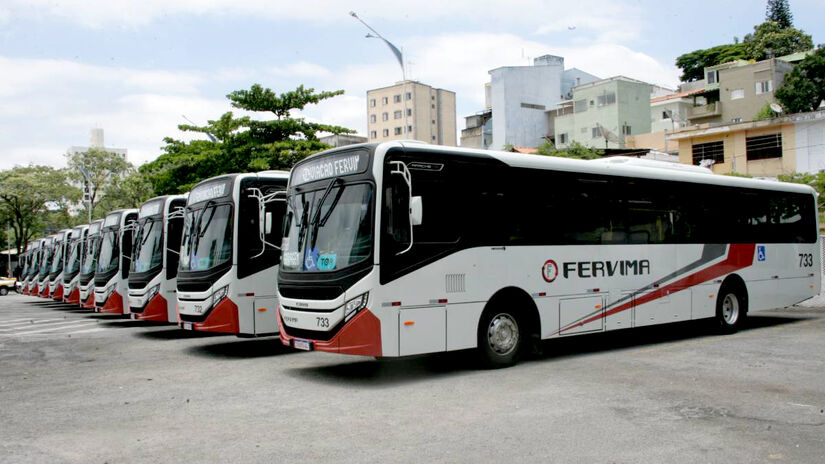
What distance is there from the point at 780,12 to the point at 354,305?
274ft

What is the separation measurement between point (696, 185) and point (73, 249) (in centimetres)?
2045

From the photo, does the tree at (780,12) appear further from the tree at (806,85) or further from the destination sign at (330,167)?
the destination sign at (330,167)

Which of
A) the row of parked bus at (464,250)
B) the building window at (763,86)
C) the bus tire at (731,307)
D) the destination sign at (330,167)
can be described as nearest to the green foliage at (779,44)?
the building window at (763,86)

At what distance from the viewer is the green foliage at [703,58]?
67750 millimetres

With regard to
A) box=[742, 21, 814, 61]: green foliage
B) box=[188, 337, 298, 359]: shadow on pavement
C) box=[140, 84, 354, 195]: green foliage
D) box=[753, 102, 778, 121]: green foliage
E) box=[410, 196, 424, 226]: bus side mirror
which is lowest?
box=[188, 337, 298, 359]: shadow on pavement

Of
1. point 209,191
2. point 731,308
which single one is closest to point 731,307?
point 731,308

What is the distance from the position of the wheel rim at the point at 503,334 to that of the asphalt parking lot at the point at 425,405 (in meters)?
0.37

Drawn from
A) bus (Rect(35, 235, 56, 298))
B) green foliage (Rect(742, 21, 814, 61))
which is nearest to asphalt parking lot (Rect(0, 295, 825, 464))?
bus (Rect(35, 235, 56, 298))

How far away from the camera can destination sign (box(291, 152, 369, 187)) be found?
30.6 feet

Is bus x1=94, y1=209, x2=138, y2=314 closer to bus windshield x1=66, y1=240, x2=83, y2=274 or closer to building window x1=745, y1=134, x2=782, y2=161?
bus windshield x1=66, y1=240, x2=83, y2=274

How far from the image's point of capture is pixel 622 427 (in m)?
6.64

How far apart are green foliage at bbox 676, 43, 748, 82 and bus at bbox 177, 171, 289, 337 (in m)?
65.3

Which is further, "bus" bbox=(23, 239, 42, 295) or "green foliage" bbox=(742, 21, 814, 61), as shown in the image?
"green foliage" bbox=(742, 21, 814, 61)

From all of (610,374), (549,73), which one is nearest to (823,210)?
(610,374)
